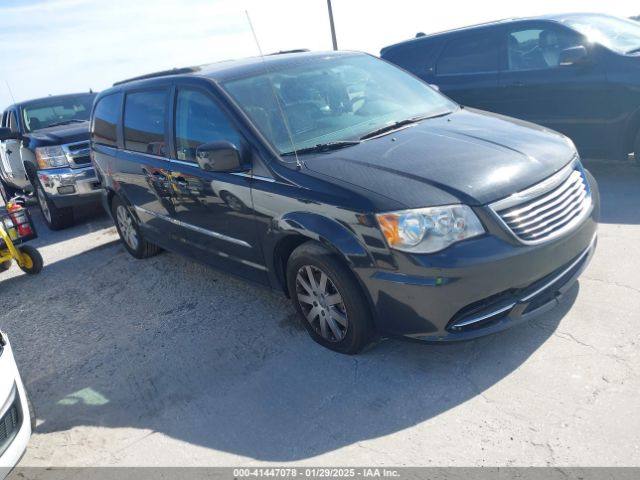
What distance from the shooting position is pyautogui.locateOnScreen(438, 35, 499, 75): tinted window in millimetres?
6570

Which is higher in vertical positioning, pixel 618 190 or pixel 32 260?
pixel 32 260

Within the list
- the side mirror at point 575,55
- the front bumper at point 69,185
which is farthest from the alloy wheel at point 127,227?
the side mirror at point 575,55

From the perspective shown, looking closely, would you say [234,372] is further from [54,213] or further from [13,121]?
[13,121]

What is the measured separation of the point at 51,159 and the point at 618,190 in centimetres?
697

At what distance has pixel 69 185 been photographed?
736 centimetres

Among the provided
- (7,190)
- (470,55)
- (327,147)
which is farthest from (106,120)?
(7,190)

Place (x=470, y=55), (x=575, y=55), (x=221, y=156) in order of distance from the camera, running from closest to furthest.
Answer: (x=221, y=156) → (x=575, y=55) → (x=470, y=55)

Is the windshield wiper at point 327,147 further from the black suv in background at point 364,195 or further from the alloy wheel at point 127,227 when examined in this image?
the alloy wheel at point 127,227

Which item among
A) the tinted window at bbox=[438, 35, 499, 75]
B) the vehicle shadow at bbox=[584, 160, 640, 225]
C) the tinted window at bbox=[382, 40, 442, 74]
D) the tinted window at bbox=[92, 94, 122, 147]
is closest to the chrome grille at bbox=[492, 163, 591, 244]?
the vehicle shadow at bbox=[584, 160, 640, 225]

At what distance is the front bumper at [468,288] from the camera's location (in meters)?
2.79

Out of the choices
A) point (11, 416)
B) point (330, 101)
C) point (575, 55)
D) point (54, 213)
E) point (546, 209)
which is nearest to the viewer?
point (11, 416)

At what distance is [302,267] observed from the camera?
3373 mm

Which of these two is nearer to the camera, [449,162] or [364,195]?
[364,195]

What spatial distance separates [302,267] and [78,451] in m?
1.62
